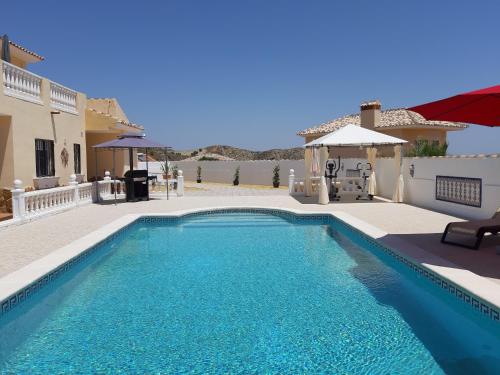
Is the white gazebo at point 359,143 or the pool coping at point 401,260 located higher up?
the white gazebo at point 359,143

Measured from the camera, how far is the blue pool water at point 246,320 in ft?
13.9

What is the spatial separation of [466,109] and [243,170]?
24685 millimetres

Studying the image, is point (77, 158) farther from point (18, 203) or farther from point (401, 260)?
point (401, 260)

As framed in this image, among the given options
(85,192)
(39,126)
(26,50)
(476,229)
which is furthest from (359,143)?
(26,50)

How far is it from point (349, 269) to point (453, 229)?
2.16 meters

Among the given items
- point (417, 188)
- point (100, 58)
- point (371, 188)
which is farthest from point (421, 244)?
point (100, 58)

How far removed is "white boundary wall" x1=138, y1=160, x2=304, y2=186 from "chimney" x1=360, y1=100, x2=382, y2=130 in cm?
564

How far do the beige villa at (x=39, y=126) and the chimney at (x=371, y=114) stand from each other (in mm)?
17270

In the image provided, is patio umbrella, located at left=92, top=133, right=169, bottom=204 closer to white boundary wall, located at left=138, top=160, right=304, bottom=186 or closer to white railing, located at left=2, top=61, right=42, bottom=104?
white railing, located at left=2, top=61, right=42, bottom=104

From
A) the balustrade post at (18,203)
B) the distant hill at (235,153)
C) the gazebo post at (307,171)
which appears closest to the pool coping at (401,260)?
the balustrade post at (18,203)

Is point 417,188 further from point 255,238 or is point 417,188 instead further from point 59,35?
point 59,35

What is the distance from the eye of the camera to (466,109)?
7316 mm

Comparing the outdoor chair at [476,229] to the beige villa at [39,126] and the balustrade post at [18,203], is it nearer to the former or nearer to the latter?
the balustrade post at [18,203]

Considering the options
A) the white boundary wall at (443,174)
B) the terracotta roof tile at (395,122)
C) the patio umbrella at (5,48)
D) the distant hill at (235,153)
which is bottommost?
the white boundary wall at (443,174)
